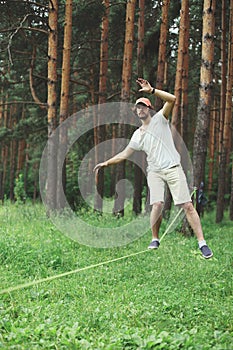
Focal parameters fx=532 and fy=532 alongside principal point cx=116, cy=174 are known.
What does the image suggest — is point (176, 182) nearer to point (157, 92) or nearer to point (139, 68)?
point (157, 92)

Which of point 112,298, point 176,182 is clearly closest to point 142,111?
point 176,182

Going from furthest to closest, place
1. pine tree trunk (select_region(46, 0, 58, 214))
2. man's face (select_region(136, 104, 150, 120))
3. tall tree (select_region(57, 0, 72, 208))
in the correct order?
tall tree (select_region(57, 0, 72, 208))
pine tree trunk (select_region(46, 0, 58, 214))
man's face (select_region(136, 104, 150, 120))

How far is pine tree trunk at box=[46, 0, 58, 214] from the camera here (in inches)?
616

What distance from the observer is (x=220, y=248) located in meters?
12.1

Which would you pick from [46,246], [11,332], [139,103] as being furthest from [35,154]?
Answer: [11,332]

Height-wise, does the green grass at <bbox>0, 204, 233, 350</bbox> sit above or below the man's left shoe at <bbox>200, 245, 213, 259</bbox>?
below

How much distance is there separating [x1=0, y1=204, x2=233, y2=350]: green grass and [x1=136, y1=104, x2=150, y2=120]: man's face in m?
2.71

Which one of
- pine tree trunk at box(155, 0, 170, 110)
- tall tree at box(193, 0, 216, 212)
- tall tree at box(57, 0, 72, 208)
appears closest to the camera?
tall tree at box(193, 0, 216, 212)

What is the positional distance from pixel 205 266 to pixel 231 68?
11.9 m

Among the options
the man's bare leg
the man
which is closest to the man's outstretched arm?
the man

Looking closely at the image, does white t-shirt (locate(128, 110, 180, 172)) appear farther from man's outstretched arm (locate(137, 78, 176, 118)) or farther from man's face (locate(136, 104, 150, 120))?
man's outstretched arm (locate(137, 78, 176, 118))

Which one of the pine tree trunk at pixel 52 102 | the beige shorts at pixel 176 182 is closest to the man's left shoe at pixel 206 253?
the beige shorts at pixel 176 182

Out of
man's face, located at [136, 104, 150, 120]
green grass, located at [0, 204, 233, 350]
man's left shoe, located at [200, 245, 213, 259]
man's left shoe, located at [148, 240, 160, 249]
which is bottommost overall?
green grass, located at [0, 204, 233, 350]

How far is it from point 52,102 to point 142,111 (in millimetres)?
7969
